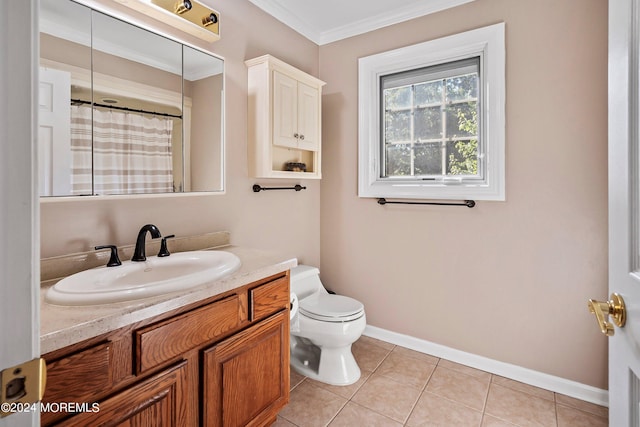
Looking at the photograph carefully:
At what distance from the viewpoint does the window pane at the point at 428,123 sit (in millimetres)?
2359

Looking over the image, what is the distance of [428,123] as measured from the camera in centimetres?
240

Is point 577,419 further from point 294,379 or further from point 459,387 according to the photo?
point 294,379

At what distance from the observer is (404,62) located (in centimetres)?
240

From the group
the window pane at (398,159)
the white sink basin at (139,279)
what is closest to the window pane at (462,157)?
the window pane at (398,159)

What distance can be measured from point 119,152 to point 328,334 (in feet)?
4.80

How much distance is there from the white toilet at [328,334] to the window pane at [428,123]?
1.30 meters

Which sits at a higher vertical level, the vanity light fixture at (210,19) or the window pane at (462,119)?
the vanity light fixture at (210,19)

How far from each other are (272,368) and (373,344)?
123cm

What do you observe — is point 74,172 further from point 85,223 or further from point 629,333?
point 629,333

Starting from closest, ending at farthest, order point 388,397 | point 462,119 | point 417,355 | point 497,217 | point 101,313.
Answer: point 101,313, point 388,397, point 497,217, point 462,119, point 417,355

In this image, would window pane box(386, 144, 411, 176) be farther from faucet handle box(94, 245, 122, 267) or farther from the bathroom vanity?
faucet handle box(94, 245, 122, 267)

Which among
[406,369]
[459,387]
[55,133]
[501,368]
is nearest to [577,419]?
[501,368]

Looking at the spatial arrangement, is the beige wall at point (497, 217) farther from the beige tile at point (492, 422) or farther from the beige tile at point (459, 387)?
the beige tile at point (492, 422)

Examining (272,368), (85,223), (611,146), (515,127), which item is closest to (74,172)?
(85,223)
